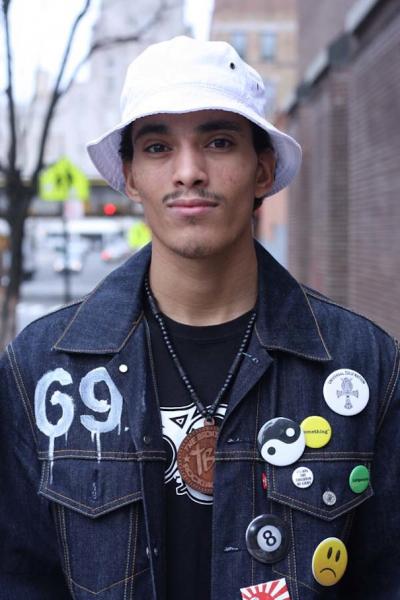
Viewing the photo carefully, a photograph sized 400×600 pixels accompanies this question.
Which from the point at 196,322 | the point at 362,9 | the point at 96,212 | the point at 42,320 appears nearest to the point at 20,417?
the point at 42,320

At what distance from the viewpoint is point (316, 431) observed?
8.25 feet

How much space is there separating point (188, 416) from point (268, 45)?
2541 inches

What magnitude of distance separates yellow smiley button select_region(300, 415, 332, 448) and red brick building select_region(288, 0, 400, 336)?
7.36 m

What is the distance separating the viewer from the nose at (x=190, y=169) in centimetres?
249

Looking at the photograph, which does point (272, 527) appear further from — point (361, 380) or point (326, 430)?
point (361, 380)

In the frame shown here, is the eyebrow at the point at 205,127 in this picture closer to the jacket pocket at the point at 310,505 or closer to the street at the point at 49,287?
the jacket pocket at the point at 310,505

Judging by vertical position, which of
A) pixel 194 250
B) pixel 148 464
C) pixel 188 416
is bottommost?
pixel 148 464

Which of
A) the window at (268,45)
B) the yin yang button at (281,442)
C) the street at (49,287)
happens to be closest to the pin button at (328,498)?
the yin yang button at (281,442)

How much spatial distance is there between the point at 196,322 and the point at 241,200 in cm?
34

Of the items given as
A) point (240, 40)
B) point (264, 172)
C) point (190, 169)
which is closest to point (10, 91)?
point (264, 172)

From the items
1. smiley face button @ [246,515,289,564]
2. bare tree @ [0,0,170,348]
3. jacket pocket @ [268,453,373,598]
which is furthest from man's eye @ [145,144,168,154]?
bare tree @ [0,0,170,348]

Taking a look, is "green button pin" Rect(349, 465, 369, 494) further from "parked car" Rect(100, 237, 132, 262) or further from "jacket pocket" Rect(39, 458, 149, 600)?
"parked car" Rect(100, 237, 132, 262)

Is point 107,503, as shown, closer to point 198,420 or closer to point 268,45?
point 198,420

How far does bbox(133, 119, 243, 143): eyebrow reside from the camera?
2.53 meters
